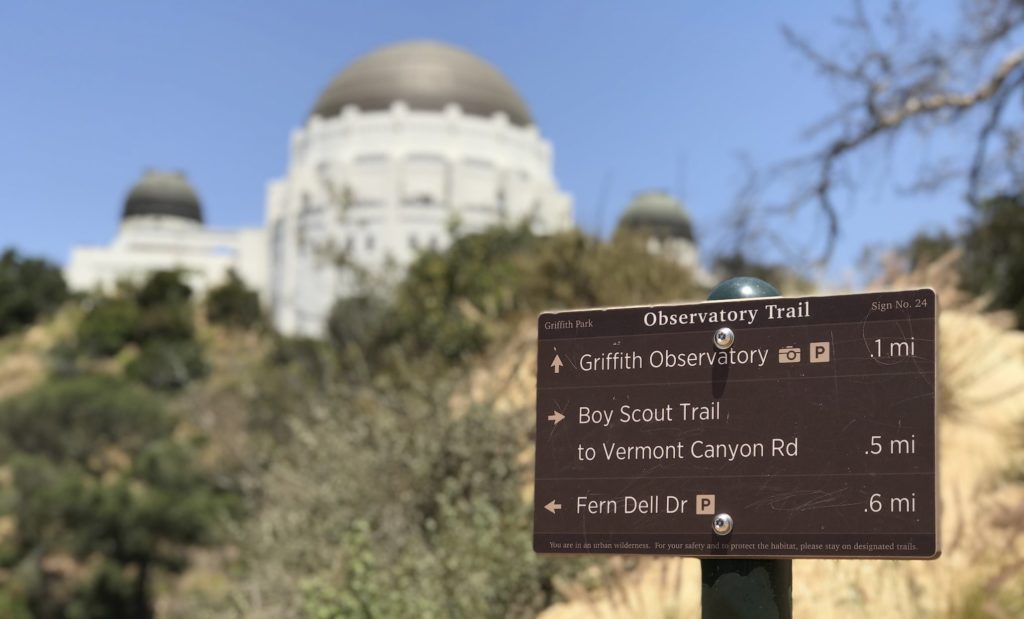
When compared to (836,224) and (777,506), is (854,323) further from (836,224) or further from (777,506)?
(836,224)

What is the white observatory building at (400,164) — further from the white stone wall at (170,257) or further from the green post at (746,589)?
the green post at (746,589)

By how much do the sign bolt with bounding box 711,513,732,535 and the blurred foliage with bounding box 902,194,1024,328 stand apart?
12.1 m

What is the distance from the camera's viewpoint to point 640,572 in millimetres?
7988

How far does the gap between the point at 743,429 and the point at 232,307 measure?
210 ft

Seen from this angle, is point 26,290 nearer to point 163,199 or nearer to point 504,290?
point 163,199

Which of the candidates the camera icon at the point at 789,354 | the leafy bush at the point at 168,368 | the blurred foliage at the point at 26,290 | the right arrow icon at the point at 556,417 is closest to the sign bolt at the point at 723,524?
the camera icon at the point at 789,354

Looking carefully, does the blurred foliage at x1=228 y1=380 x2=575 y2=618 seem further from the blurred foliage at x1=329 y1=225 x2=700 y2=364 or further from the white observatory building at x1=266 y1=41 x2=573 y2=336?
the white observatory building at x1=266 y1=41 x2=573 y2=336

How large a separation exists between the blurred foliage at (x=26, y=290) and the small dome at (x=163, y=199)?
44.7ft

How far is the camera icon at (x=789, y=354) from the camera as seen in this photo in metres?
3.84

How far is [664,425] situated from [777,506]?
1.36 feet

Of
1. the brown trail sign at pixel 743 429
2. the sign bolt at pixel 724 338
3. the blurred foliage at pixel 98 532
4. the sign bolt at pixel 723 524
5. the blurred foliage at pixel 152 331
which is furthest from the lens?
the blurred foliage at pixel 152 331

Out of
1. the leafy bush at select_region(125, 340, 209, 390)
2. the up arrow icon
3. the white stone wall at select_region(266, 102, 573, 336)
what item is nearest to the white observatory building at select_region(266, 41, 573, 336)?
the white stone wall at select_region(266, 102, 573, 336)

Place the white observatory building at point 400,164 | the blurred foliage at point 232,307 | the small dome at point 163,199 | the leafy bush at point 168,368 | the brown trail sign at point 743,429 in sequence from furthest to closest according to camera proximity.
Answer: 1. the small dome at point 163,199
2. the white observatory building at point 400,164
3. the blurred foliage at point 232,307
4. the leafy bush at point 168,368
5. the brown trail sign at point 743,429

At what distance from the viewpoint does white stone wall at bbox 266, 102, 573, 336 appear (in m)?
65.9
